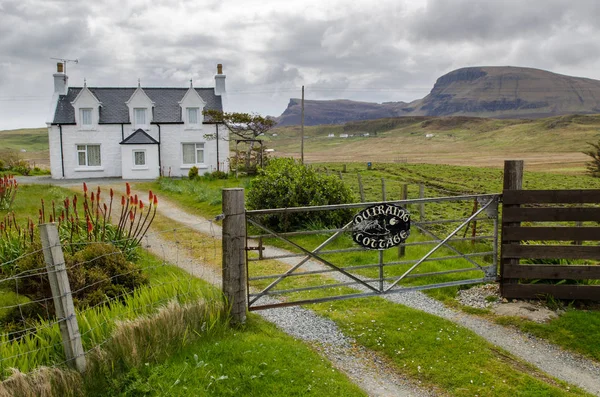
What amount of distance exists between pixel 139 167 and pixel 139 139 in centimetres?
220

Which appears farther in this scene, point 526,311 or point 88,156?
point 88,156

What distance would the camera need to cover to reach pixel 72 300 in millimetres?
5398

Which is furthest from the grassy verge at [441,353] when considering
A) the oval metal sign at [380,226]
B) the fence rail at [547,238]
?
the fence rail at [547,238]

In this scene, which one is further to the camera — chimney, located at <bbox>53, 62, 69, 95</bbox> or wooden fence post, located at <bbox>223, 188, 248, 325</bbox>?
chimney, located at <bbox>53, 62, 69, 95</bbox>

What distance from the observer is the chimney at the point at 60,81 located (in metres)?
40.0

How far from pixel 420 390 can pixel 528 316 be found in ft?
10.2

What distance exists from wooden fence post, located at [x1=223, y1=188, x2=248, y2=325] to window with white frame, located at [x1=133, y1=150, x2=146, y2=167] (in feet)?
110

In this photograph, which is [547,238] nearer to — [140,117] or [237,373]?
[237,373]

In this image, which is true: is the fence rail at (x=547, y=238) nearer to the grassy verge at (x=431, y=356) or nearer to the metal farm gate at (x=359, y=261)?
the metal farm gate at (x=359, y=261)

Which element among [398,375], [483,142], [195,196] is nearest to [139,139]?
[195,196]

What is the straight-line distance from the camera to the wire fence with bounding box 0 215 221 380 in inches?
200

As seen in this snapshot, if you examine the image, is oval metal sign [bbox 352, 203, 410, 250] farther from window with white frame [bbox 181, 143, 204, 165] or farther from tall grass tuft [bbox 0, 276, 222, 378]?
window with white frame [bbox 181, 143, 204, 165]

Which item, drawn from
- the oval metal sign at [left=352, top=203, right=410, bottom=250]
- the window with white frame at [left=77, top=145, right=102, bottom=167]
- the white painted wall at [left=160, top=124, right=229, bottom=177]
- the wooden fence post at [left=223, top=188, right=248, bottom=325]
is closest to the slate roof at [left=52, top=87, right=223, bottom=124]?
the white painted wall at [left=160, top=124, right=229, bottom=177]

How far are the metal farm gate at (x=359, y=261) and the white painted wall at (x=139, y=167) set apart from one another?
24.5 m
